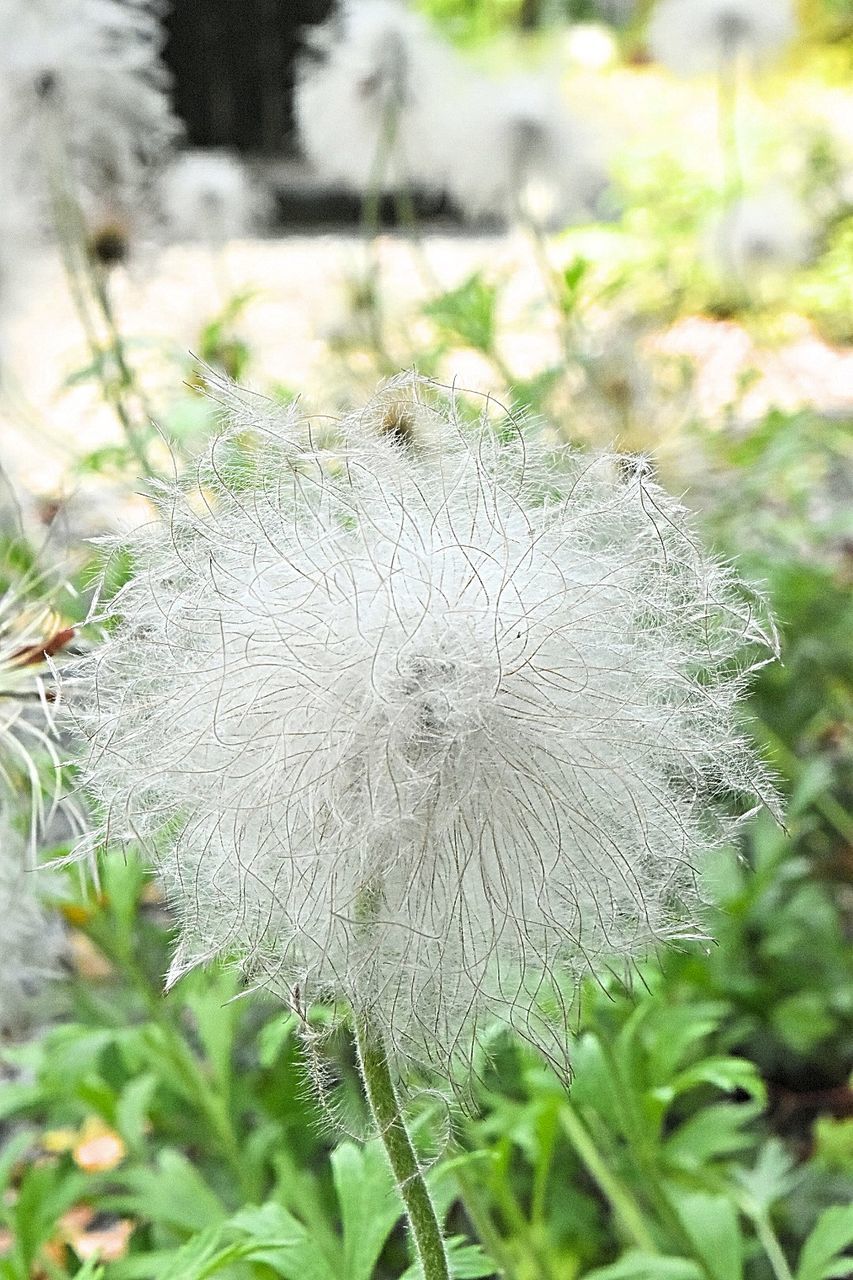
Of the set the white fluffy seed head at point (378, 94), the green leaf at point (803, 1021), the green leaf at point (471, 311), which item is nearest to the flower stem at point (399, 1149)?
the green leaf at point (803, 1021)

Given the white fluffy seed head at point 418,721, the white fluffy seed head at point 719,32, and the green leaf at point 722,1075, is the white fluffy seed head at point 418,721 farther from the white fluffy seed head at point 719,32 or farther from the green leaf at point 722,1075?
the white fluffy seed head at point 719,32

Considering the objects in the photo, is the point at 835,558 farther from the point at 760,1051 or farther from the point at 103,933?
the point at 103,933

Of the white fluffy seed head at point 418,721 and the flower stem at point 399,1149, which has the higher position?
the white fluffy seed head at point 418,721

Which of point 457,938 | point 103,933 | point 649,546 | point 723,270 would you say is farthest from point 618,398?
point 457,938

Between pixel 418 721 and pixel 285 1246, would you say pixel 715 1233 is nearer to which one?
pixel 285 1246

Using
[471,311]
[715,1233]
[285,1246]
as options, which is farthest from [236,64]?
[285,1246]

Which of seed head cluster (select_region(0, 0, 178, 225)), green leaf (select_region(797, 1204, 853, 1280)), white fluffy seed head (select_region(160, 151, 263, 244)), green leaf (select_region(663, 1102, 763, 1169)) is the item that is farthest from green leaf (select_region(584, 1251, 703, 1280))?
white fluffy seed head (select_region(160, 151, 263, 244))

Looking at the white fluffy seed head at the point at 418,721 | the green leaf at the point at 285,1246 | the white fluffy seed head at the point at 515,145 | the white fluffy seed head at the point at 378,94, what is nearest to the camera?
the white fluffy seed head at the point at 418,721
